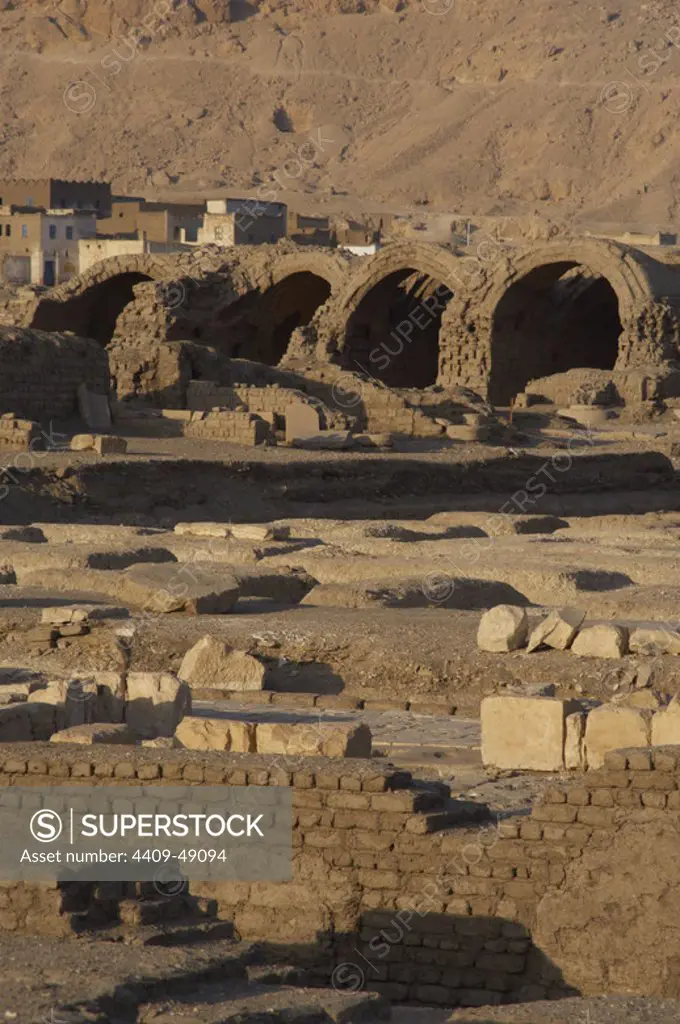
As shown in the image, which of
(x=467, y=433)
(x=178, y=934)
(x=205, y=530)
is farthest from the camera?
(x=467, y=433)

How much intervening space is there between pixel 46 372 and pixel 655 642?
1386 centimetres

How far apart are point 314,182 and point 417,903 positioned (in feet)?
284

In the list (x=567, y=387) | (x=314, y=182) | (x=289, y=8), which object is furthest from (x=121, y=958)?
(x=289, y=8)

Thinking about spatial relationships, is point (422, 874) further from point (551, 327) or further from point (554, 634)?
point (551, 327)

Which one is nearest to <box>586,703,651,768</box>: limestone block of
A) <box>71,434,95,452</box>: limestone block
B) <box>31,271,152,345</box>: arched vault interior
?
<box>71,434,95,452</box>: limestone block

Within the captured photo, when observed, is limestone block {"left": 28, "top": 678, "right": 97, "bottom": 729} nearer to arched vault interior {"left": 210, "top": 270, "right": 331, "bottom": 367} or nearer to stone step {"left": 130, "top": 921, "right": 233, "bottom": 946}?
stone step {"left": 130, "top": 921, "right": 233, "bottom": 946}

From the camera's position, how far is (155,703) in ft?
27.9

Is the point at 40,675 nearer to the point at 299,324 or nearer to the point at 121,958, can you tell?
the point at 121,958

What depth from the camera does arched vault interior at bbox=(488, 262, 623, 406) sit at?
33.0 meters

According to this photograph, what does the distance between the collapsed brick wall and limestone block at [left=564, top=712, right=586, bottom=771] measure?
14.9 metres

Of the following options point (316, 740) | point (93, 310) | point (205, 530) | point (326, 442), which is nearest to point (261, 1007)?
point (316, 740)

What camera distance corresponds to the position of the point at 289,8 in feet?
365

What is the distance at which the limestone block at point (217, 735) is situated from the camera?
7898 mm

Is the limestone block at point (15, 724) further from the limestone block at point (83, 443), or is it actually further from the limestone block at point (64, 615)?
the limestone block at point (83, 443)
